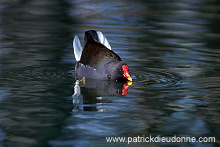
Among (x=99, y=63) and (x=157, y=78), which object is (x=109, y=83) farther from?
(x=157, y=78)

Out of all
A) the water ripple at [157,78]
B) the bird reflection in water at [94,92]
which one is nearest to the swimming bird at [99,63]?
the bird reflection in water at [94,92]

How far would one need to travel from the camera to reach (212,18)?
1502cm

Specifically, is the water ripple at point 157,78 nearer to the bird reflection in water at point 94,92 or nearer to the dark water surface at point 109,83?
the dark water surface at point 109,83

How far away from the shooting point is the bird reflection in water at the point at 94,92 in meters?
6.91

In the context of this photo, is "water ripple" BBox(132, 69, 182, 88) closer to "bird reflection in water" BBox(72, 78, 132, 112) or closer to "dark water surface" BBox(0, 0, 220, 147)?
"dark water surface" BBox(0, 0, 220, 147)

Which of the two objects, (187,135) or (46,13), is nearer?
(187,135)

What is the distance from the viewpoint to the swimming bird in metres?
8.31

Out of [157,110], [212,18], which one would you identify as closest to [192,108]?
[157,110]

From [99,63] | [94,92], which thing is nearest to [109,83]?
[99,63]

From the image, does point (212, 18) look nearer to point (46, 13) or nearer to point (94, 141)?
point (46, 13)

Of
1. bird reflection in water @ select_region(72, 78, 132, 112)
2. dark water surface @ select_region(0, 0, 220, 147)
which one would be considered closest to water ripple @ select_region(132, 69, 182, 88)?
dark water surface @ select_region(0, 0, 220, 147)

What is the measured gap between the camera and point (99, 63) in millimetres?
8555

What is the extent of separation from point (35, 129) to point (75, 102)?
1.19 metres

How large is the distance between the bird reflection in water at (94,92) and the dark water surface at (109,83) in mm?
13
